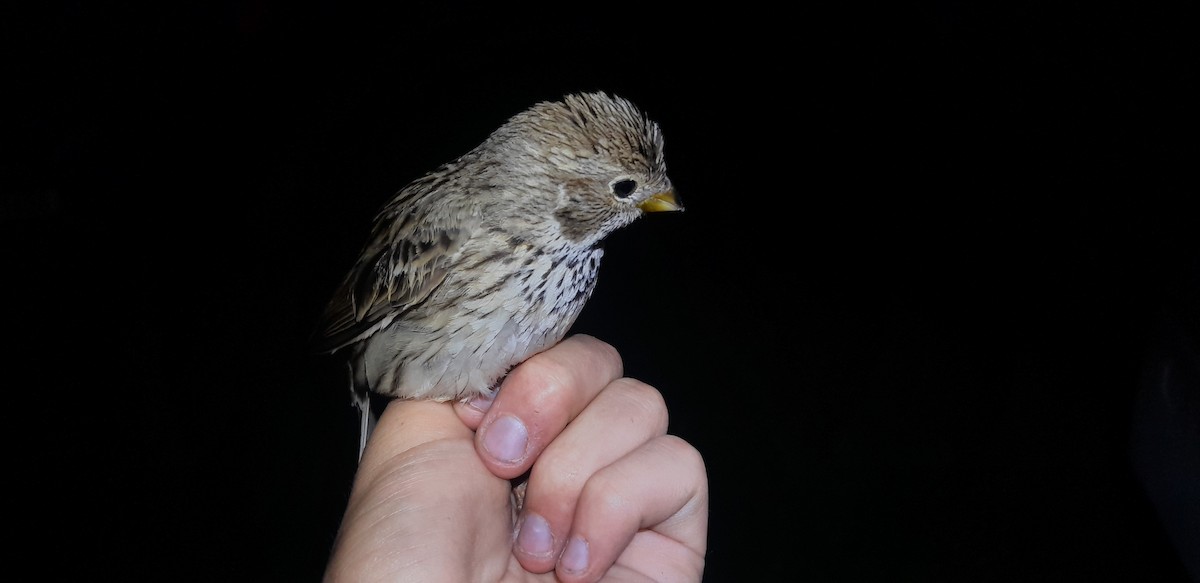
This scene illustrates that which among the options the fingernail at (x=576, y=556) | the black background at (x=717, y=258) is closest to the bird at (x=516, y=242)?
the fingernail at (x=576, y=556)

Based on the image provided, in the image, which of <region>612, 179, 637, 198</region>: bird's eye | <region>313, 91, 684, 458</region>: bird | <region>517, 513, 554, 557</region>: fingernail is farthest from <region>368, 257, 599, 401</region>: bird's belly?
<region>517, 513, 554, 557</region>: fingernail

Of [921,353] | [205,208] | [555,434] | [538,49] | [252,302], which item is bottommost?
[921,353]

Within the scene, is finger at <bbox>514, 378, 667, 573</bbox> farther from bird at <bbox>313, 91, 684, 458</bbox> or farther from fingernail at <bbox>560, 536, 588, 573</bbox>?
bird at <bbox>313, 91, 684, 458</bbox>

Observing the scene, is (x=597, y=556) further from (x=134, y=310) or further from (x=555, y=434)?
(x=134, y=310)

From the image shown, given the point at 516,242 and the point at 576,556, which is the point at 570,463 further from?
the point at 516,242

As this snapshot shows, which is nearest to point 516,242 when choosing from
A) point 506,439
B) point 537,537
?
point 506,439

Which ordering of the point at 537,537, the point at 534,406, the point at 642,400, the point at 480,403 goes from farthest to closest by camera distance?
the point at 480,403, the point at 642,400, the point at 534,406, the point at 537,537

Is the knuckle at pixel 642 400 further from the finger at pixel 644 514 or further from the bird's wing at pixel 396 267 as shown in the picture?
the bird's wing at pixel 396 267

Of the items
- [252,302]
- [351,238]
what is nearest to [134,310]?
[252,302]
